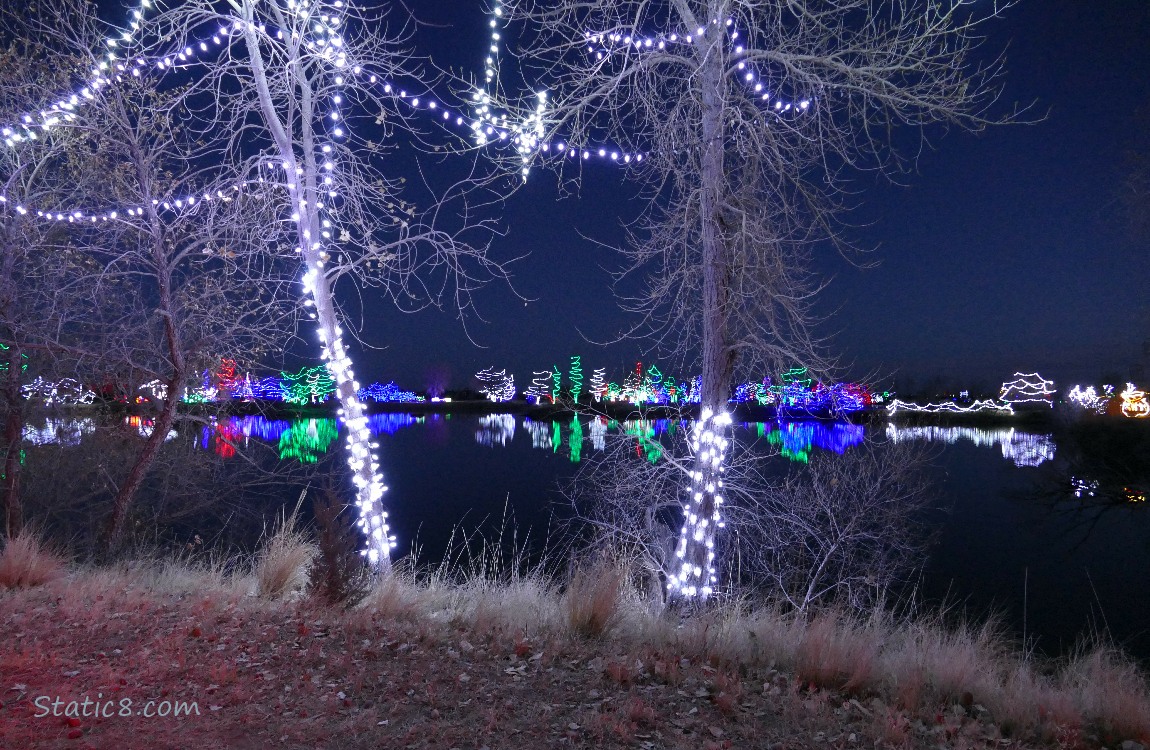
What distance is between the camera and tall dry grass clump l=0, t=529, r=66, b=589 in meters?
6.70

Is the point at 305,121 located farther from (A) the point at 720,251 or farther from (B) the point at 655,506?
(B) the point at 655,506

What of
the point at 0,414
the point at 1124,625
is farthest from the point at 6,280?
the point at 1124,625

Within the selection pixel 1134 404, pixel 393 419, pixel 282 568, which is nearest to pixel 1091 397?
pixel 1134 404

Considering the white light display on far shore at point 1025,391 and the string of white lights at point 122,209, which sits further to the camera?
the white light display on far shore at point 1025,391

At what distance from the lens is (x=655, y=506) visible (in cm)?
873

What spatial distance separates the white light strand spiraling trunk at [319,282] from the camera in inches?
318

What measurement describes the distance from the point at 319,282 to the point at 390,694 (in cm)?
533

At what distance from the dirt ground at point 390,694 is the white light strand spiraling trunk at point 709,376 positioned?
2.92 meters

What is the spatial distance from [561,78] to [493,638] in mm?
5284

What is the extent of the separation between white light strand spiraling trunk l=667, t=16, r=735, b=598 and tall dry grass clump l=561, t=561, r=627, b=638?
2.08 m

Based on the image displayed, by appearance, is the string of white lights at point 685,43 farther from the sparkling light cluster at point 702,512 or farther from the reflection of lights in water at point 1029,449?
the reflection of lights in water at point 1029,449

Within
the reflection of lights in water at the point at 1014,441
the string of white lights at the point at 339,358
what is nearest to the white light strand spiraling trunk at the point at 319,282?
the string of white lights at the point at 339,358

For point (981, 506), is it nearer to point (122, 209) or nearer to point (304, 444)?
point (122, 209)

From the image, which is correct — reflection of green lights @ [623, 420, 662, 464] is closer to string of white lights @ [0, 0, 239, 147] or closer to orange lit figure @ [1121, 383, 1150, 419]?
string of white lights @ [0, 0, 239, 147]
